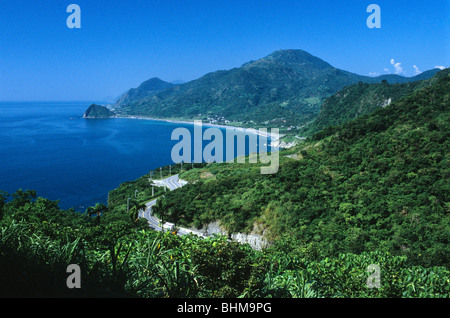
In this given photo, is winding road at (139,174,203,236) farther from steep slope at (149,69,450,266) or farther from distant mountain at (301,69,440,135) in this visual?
distant mountain at (301,69,440,135)

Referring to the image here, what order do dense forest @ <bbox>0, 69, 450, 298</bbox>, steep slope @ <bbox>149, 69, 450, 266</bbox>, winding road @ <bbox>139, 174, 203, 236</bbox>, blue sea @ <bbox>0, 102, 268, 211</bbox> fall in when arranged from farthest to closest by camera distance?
blue sea @ <bbox>0, 102, 268, 211</bbox>, winding road @ <bbox>139, 174, 203, 236</bbox>, steep slope @ <bbox>149, 69, 450, 266</bbox>, dense forest @ <bbox>0, 69, 450, 298</bbox>

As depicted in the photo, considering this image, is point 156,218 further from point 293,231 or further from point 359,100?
point 359,100

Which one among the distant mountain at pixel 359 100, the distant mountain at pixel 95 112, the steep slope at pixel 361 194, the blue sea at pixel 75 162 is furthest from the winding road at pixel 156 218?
the distant mountain at pixel 95 112

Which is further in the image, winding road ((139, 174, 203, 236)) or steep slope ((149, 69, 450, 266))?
winding road ((139, 174, 203, 236))

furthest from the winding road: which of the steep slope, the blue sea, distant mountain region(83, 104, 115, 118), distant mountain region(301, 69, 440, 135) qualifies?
distant mountain region(83, 104, 115, 118)

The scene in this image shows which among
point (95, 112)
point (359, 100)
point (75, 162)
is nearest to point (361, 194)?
point (75, 162)

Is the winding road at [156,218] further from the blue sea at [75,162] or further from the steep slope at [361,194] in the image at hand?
the blue sea at [75,162]

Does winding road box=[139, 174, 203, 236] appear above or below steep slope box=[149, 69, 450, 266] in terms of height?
below
